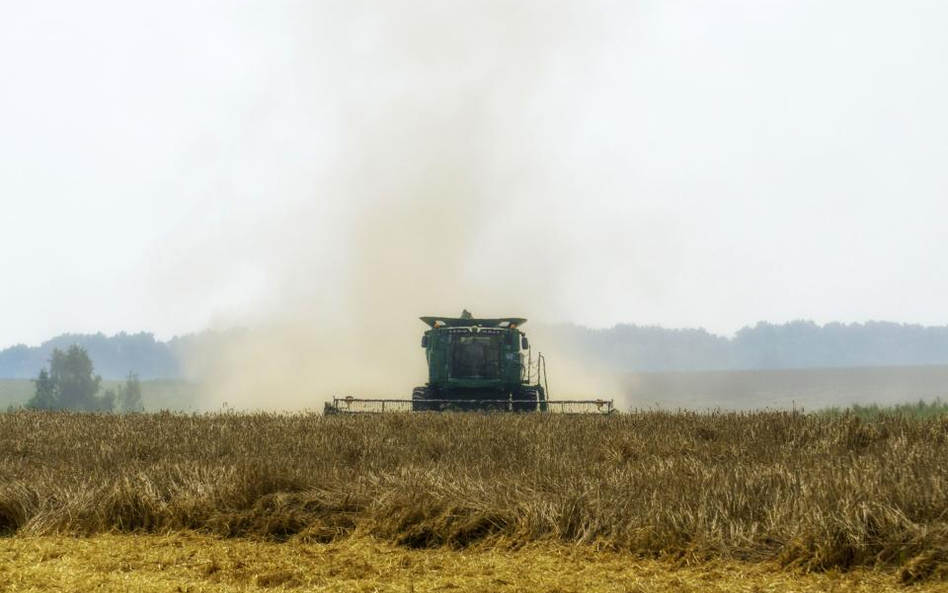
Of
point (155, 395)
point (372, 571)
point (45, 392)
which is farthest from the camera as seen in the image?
point (155, 395)

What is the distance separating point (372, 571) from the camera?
7.00 metres

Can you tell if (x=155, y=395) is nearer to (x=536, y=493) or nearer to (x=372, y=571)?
(x=536, y=493)

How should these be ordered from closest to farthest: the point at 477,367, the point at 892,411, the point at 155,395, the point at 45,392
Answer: the point at 477,367 → the point at 892,411 → the point at 45,392 → the point at 155,395

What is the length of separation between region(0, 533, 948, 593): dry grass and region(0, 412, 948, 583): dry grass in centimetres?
22

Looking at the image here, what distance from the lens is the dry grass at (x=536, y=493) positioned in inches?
281

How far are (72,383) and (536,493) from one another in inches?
3914

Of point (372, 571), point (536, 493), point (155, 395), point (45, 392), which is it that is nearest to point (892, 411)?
point (536, 493)

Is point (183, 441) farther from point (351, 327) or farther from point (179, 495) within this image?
point (351, 327)


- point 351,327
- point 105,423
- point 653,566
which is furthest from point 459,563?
point 351,327

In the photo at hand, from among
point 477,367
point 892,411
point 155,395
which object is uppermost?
point 155,395

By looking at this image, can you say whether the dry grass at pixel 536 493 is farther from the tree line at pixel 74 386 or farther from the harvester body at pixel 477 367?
the tree line at pixel 74 386

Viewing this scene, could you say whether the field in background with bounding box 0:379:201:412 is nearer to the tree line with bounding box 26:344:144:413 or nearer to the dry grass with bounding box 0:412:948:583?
the tree line with bounding box 26:344:144:413

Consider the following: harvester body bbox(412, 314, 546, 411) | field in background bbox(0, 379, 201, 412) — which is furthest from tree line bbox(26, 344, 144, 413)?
harvester body bbox(412, 314, 546, 411)

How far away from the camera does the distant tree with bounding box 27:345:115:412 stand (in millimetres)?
96125
